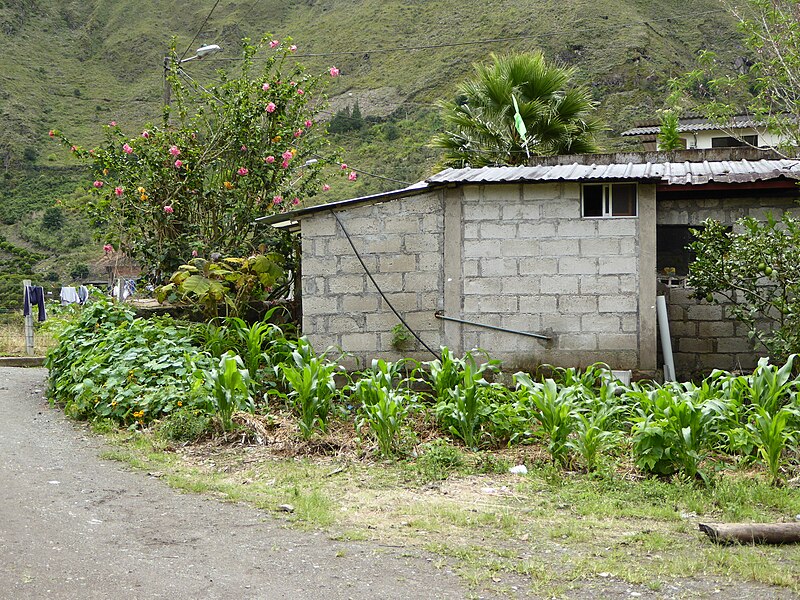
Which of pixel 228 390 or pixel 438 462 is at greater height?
pixel 228 390

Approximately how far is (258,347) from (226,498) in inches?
135

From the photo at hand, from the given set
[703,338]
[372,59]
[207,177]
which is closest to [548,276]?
[703,338]

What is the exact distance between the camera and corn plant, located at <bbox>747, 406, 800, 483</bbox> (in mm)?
6543

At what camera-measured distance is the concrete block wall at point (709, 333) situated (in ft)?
35.9

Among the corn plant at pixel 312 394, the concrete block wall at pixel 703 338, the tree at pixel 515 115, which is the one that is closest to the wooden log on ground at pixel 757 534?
the corn plant at pixel 312 394

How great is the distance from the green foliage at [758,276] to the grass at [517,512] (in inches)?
130

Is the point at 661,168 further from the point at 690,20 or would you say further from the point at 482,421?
the point at 690,20

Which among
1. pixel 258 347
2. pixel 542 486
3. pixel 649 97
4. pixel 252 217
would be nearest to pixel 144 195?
pixel 252 217

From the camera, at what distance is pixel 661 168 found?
1166 centimetres

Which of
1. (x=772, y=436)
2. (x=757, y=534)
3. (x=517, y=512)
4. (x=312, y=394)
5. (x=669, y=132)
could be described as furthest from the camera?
(x=669, y=132)

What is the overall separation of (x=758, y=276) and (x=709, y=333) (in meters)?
1.13

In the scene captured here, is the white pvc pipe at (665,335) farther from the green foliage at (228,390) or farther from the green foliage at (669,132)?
the green foliage at (669,132)

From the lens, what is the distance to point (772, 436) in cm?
655

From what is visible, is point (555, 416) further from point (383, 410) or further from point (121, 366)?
point (121, 366)
